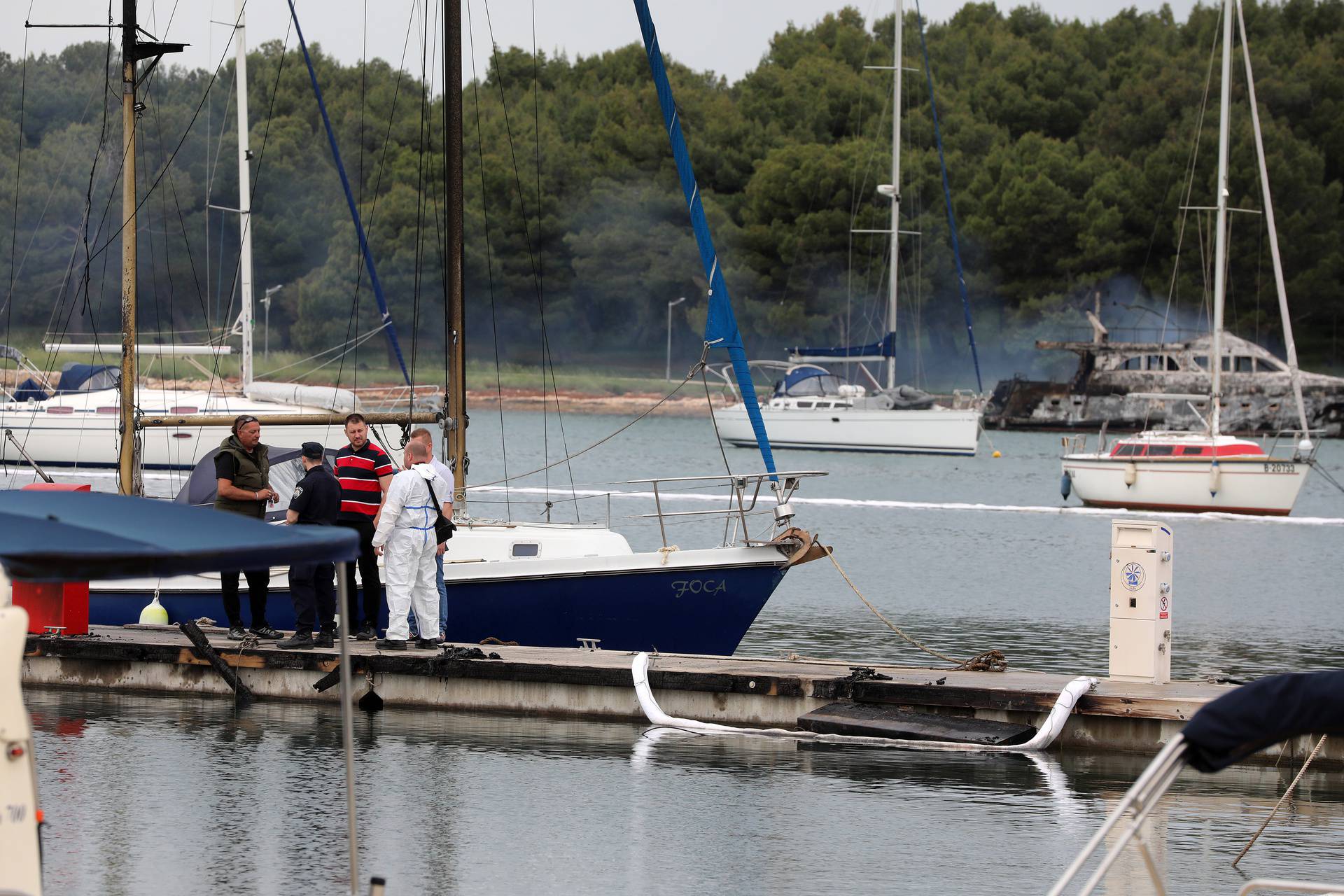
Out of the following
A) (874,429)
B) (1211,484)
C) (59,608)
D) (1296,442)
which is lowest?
(1296,442)

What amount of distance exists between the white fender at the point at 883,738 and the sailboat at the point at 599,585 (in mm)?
1874

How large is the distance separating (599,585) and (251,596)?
3130 millimetres

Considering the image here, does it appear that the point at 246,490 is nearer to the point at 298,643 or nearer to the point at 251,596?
the point at 251,596

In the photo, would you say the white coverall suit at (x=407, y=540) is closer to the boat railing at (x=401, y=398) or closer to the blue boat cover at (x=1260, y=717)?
the boat railing at (x=401, y=398)

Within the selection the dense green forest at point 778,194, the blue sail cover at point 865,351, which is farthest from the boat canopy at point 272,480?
the dense green forest at point 778,194

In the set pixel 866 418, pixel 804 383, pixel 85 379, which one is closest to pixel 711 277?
pixel 85 379

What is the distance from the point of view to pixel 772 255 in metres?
96.9

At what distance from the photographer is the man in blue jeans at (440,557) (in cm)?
1323

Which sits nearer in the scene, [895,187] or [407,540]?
[407,540]

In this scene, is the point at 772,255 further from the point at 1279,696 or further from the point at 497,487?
the point at 1279,696

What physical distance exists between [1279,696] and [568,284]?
328 ft

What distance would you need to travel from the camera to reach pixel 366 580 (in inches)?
553

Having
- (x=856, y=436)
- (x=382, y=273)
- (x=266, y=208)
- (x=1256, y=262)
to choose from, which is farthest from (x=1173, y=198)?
(x=266, y=208)

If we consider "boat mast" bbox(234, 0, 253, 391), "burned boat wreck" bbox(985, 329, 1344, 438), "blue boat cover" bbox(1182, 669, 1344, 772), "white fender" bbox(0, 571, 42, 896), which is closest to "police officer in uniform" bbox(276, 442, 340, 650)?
"white fender" bbox(0, 571, 42, 896)
